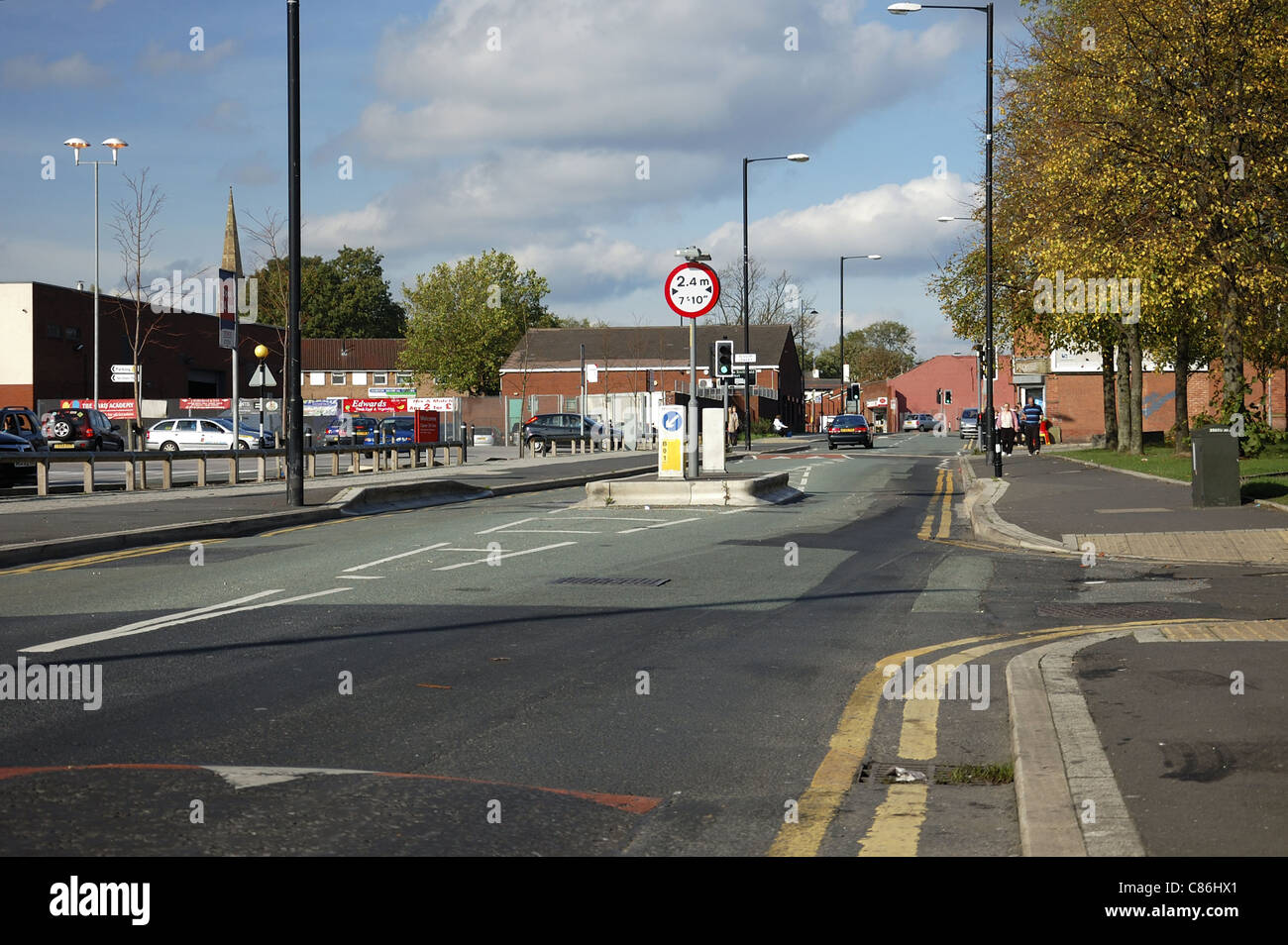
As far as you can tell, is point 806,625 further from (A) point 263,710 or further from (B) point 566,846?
(B) point 566,846

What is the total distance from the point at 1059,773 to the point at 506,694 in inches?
124

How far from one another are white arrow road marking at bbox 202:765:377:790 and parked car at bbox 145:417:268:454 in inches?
1673

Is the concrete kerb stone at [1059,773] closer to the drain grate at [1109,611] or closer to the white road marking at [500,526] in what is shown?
the drain grate at [1109,611]

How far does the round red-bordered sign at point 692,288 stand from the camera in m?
20.4

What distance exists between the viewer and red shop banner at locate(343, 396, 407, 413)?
5919 cm

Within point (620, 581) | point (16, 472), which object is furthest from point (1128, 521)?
point (16, 472)

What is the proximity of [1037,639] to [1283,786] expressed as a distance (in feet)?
14.0

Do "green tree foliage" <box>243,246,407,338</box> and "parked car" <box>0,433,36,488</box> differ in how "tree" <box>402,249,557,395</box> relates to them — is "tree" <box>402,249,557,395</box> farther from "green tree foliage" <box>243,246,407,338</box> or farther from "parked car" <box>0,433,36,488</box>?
"parked car" <box>0,433,36,488</box>

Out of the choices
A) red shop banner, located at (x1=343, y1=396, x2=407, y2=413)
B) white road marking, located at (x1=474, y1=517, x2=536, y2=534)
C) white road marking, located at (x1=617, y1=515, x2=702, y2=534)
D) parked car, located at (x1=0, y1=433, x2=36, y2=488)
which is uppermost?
red shop banner, located at (x1=343, y1=396, x2=407, y2=413)

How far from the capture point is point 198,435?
47.6m

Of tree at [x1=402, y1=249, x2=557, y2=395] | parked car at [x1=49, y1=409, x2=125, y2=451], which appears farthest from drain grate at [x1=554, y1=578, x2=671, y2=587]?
tree at [x1=402, y1=249, x2=557, y2=395]

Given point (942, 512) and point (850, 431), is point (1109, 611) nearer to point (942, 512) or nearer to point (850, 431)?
point (942, 512)
